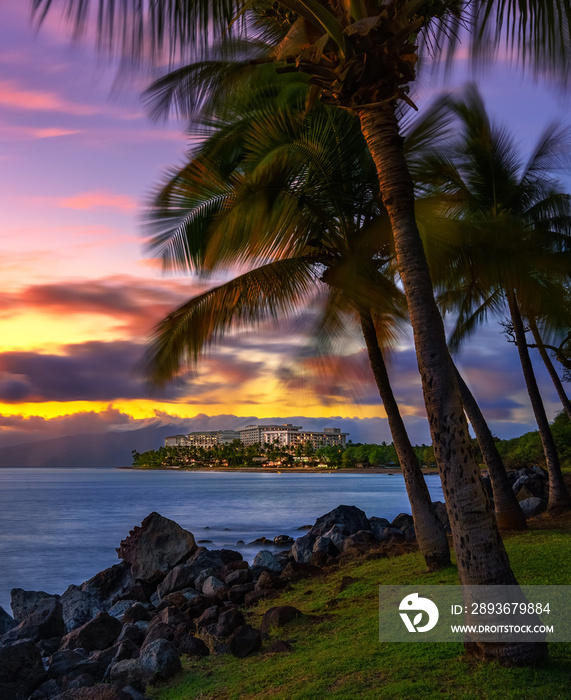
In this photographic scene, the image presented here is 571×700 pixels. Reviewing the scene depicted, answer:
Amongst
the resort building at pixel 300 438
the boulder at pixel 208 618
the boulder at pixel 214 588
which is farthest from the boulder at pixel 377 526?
the resort building at pixel 300 438

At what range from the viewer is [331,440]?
166375 millimetres

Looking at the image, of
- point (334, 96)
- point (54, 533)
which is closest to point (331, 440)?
point (54, 533)

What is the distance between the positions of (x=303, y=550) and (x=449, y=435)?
12695mm

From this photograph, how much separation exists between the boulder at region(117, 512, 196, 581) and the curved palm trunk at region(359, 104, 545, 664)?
12745 millimetres

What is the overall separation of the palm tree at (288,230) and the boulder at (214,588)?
431 cm

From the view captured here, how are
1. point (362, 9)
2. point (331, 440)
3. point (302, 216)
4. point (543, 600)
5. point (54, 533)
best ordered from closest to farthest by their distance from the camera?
point (362, 9) < point (543, 600) < point (302, 216) < point (54, 533) < point (331, 440)

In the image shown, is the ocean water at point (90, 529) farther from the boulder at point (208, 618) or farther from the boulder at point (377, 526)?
the boulder at point (208, 618)

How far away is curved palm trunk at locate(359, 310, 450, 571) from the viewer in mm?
10375

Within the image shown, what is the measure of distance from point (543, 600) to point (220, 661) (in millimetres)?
3868

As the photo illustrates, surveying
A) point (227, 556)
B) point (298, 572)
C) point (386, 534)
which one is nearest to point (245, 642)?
point (298, 572)

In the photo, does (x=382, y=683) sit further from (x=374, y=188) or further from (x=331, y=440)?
(x=331, y=440)

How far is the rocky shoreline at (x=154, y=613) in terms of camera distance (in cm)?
786

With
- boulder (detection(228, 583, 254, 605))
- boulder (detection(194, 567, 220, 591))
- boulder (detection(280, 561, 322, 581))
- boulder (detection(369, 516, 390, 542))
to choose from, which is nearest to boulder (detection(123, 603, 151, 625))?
boulder (detection(228, 583, 254, 605))

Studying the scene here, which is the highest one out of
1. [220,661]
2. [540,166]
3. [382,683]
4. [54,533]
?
[540,166]
